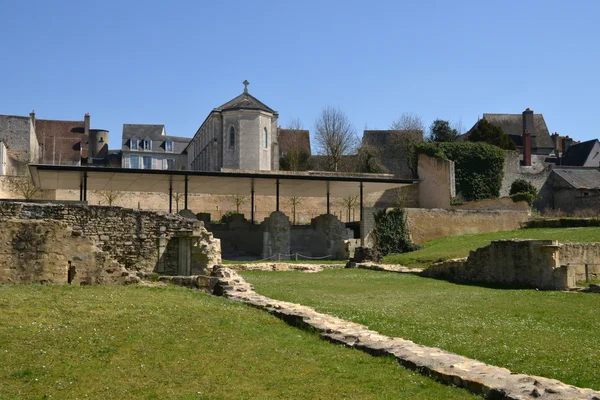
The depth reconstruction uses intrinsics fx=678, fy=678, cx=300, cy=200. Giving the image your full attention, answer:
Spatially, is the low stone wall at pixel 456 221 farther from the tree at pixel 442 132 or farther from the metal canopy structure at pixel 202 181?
the tree at pixel 442 132

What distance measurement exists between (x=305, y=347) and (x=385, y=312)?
12.4 ft

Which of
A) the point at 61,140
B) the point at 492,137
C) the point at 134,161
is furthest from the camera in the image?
the point at 61,140

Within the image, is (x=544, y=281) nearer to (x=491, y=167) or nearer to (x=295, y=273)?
(x=295, y=273)

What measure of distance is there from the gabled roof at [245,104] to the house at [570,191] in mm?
22967

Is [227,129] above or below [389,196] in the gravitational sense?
above

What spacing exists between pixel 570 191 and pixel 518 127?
2637cm

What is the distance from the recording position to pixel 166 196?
4972 centimetres

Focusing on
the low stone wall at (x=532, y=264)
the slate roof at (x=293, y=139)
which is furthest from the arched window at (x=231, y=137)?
the low stone wall at (x=532, y=264)

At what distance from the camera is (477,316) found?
39.7ft

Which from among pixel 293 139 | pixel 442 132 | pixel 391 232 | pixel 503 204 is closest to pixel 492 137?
pixel 442 132

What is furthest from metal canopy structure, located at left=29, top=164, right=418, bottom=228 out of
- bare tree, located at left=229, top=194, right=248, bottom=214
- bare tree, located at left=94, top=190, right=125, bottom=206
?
bare tree, located at left=229, top=194, right=248, bottom=214

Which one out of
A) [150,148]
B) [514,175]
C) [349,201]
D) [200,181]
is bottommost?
[349,201]

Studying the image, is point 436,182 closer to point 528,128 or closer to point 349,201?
point 349,201

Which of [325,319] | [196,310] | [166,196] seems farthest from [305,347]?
[166,196]
